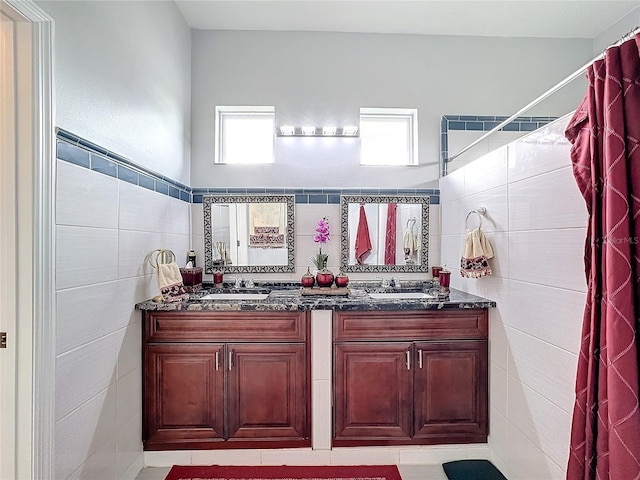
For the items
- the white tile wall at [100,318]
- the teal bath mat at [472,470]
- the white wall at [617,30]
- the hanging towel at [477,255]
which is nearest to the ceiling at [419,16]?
the white wall at [617,30]

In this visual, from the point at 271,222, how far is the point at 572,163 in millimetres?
1883

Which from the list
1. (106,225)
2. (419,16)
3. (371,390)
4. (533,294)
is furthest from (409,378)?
(419,16)

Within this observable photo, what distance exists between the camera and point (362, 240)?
8.64 ft

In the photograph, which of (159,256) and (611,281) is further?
(159,256)

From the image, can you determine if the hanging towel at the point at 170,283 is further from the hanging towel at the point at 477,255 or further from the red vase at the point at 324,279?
the hanging towel at the point at 477,255

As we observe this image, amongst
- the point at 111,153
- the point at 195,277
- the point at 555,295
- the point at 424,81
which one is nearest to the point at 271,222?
the point at 195,277

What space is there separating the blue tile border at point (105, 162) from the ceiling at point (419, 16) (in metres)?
1.28

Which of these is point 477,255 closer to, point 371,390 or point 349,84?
point 371,390

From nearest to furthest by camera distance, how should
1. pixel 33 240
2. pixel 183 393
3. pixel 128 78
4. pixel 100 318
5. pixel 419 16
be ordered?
1. pixel 33 240
2. pixel 100 318
3. pixel 128 78
4. pixel 183 393
5. pixel 419 16

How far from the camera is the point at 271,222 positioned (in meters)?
2.62

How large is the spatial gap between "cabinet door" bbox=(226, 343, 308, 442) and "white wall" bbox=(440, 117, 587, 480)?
1.08 meters

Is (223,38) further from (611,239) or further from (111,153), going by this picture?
(611,239)

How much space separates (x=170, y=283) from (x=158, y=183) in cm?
63

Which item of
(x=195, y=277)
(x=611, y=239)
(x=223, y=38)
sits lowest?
(x=195, y=277)
